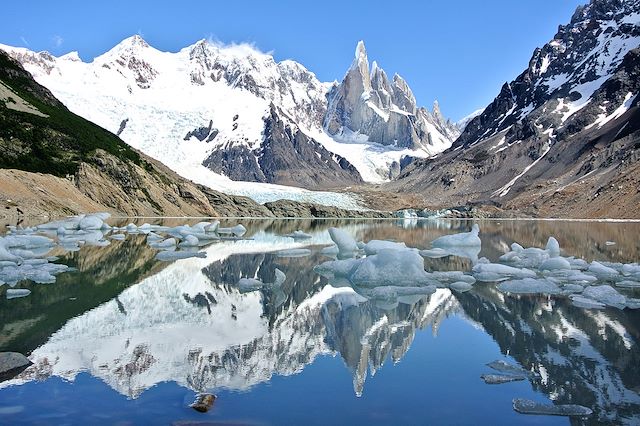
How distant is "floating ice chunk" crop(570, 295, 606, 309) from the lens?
15.5 meters

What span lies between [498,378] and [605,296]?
8.79 meters

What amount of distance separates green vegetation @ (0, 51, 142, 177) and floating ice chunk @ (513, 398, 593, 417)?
73198 mm

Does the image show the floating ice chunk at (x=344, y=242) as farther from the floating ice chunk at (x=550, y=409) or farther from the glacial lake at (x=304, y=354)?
the floating ice chunk at (x=550, y=409)

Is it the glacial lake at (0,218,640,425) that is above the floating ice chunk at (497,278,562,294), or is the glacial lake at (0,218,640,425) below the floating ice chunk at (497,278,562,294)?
below

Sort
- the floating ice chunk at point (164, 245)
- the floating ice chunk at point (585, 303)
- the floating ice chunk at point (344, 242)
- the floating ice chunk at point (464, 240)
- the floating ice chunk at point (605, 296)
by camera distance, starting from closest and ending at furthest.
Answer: the floating ice chunk at point (585, 303)
the floating ice chunk at point (605, 296)
the floating ice chunk at point (344, 242)
the floating ice chunk at point (164, 245)
the floating ice chunk at point (464, 240)

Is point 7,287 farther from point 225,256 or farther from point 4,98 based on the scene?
point 4,98

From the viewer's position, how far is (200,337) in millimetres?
12023

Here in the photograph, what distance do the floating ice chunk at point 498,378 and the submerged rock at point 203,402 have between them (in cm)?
463

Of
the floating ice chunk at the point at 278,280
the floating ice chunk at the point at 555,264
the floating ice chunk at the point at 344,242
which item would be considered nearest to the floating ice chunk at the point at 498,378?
the floating ice chunk at the point at 278,280

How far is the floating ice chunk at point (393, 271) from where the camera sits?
18484mm

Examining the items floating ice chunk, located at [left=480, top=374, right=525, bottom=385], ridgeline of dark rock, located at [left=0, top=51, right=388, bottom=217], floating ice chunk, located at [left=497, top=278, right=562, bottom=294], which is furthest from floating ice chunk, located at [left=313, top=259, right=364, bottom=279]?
ridgeline of dark rock, located at [left=0, top=51, right=388, bottom=217]

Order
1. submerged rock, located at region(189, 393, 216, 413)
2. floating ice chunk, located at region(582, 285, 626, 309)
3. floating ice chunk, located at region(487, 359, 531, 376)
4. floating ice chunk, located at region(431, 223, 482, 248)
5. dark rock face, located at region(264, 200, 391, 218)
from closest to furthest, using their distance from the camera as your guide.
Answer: submerged rock, located at region(189, 393, 216, 413)
floating ice chunk, located at region(487, 359, 531, 376)
floating ice chunk, located at region(582, 285, 626, 309)
floating ice chunk, located at region(431, 223, 482, 248)
dark rock face, located at region(264, 200, 391, 218)

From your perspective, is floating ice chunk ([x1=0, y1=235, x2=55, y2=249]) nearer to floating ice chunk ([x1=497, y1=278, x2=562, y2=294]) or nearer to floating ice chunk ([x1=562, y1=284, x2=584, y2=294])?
floating ice chunk ([x1=497, y1=278, x2=562, y2=294])

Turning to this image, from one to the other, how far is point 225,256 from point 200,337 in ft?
55.6
